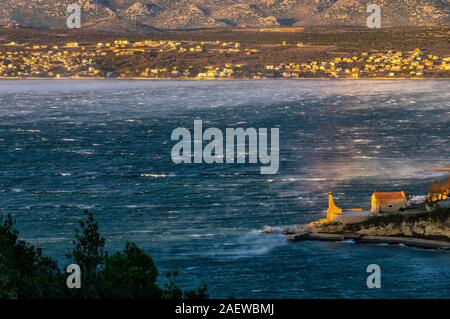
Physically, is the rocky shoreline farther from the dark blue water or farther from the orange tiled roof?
the orange tiled roof

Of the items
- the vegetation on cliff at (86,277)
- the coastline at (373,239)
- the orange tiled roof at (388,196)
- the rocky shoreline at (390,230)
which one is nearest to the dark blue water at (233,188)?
the coastline at (373,239)

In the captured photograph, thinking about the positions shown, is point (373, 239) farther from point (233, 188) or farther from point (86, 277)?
point (86, 277)

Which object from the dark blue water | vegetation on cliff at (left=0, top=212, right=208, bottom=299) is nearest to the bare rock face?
the dark blue water

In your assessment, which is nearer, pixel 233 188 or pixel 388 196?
pixel 388 196

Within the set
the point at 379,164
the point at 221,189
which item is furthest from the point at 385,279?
the point at 379,164

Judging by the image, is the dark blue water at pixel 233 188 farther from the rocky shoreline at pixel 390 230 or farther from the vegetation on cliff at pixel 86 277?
the vegetation on cliff at pixel 86 277

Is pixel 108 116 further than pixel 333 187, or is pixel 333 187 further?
pixel 108 116

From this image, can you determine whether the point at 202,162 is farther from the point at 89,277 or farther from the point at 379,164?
the point at 89,277

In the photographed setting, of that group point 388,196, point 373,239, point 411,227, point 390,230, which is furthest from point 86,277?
point 388,196
